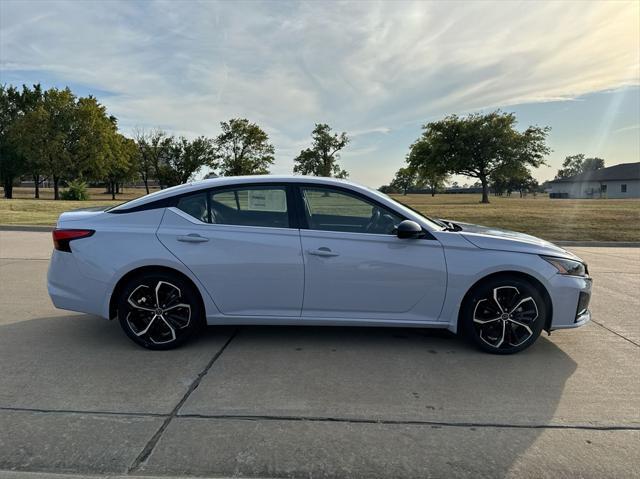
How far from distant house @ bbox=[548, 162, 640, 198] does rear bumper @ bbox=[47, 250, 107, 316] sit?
83.4 m

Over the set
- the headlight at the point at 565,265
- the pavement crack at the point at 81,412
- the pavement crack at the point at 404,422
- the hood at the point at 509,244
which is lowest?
the pavement crack at the point at 81,412

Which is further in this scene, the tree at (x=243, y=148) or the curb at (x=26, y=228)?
the tree at (x=243, y=148)

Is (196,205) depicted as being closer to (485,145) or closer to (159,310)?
(159,310)

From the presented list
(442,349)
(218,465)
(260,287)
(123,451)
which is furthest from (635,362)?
(123,451)

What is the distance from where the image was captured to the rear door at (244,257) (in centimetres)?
391

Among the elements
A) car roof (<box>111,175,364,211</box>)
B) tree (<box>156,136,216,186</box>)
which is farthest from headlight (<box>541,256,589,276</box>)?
tree (<box>156,136,216,186</box>)

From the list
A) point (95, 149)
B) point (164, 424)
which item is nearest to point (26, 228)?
point (164, 424)

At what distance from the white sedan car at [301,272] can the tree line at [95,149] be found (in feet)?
144

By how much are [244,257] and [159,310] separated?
921 mm

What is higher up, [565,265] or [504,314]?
[565,265]

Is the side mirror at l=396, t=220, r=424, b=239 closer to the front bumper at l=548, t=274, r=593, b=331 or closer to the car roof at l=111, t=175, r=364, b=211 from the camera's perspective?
the car roof at l=111, t=175, r=364, b=211

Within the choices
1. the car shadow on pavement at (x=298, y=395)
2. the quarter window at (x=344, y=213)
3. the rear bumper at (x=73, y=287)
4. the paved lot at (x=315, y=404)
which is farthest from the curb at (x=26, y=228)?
the quarter window at (x=344, y=213)

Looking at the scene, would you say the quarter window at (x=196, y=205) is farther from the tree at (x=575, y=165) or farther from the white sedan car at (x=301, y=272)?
the tree at (x=575, y=165)

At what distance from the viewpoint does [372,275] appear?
388 cm
